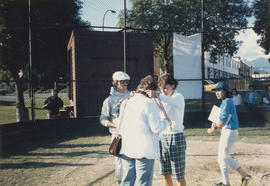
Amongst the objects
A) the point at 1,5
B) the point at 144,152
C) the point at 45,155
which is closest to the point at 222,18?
the point at 1,5

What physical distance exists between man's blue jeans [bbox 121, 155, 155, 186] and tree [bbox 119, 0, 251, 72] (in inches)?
701

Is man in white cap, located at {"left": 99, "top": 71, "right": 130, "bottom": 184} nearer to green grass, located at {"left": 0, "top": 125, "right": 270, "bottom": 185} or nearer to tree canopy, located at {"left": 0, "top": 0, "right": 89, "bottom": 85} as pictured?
green grass, located at {"left": 0, "top": 125, "right": 270, "bottom": 185}

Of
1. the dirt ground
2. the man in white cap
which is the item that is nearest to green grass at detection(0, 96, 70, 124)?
the dirt ground

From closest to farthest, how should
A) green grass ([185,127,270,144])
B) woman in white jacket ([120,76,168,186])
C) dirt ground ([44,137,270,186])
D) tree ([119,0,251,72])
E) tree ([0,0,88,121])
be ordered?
woman in white jacket ([120,76,168,186]) < dirt ground ([44,137,270,186]) < green grass ([185,127,270,144]) < tree ([0,0,88,121]) < tree ([119,0,251,72])

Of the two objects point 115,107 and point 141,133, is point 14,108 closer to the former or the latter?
point 115,107

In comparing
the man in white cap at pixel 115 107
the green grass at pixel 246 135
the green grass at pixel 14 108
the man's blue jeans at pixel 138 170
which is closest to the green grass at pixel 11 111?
the green grass at pixel 14 108

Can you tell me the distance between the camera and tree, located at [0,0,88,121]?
13.4 meters

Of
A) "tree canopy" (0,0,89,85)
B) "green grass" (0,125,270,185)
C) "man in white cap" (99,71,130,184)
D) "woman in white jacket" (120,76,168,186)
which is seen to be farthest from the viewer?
"tree canopy" (0,0,89,85)

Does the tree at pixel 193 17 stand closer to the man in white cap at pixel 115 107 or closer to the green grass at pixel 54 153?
the green grass at pixel 54 153

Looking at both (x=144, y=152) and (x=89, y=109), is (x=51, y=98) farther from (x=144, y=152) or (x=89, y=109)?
(x=144, y=152)

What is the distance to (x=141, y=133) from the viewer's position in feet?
9.54

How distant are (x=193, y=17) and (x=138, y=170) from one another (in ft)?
66.0

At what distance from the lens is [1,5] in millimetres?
13312

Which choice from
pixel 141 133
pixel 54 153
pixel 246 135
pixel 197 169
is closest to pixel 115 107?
pixel 141 133
